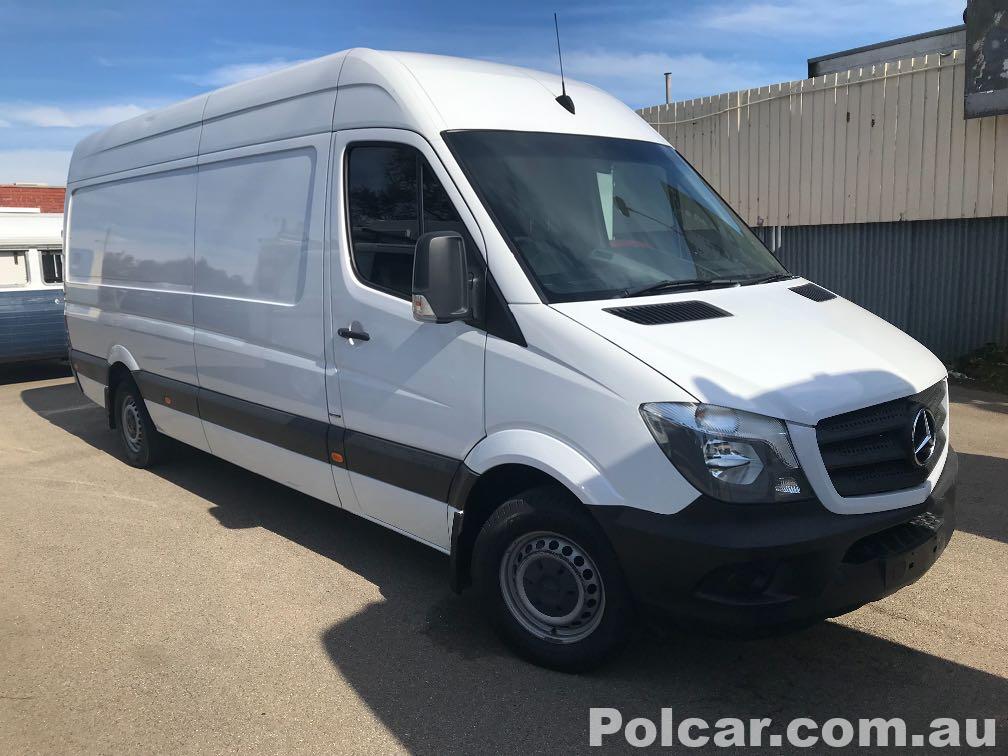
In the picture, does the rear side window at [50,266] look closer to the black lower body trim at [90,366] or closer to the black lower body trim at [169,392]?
the black lower body trim at [90,366]

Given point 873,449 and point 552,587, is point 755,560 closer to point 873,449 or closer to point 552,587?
point 873,449

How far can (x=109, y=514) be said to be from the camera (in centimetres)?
614

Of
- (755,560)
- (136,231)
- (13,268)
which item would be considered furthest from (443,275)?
(13,268)

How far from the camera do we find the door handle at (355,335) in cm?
430

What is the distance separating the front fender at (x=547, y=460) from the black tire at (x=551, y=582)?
6.2 inches

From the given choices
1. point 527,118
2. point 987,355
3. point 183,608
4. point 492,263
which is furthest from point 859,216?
point 183,608

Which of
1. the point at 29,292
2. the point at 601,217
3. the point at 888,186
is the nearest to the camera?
the point at 601,217

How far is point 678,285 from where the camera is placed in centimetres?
395

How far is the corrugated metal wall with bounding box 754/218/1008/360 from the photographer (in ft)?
32.1

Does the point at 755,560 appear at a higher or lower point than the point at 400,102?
lower

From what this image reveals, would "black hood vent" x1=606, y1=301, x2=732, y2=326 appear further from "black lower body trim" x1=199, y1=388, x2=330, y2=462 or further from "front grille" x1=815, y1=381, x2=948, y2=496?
"black lower body trim" x1=199, y1=388, x2=330, y2=462

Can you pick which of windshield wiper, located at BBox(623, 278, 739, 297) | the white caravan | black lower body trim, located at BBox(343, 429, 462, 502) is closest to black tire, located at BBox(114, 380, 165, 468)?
black lower body trim, located at BBox(343, 429, 462, 502)

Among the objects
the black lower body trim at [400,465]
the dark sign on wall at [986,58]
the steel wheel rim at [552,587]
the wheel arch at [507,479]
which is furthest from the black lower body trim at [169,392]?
the dark sign on wall at [986,58]
